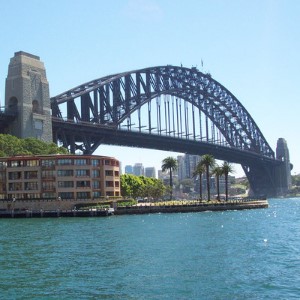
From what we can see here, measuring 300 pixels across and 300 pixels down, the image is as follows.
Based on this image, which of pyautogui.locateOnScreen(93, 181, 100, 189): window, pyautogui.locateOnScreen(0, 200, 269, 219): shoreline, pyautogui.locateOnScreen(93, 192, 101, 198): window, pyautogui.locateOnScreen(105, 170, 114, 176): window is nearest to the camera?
pyautogui.locateOnScreen(0, 200, 269, 219): shoreline

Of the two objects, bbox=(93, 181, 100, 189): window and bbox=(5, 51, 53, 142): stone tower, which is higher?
bbox=(5, 51, 53, 142): stone tower

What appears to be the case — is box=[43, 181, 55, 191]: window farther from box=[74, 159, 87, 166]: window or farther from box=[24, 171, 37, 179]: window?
box=[74, 159, 87, 166]: window

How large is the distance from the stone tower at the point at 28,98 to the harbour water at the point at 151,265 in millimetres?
61306

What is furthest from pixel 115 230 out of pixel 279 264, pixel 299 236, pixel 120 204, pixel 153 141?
pixel 153 141

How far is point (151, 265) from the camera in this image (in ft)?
131

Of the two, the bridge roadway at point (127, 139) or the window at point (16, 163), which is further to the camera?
the bridge roadway at point (127, 139)

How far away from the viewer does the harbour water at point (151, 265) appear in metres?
31.9

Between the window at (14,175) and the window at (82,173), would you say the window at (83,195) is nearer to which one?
the window at (82,173)

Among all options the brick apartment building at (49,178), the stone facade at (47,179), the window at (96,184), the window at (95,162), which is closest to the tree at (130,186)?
the window at (96,184)

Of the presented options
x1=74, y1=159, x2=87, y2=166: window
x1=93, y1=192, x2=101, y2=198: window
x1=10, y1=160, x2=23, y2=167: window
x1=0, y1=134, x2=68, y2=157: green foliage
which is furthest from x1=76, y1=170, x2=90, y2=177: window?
x1=0, y1=134, x2=68, y2=157: green foliage

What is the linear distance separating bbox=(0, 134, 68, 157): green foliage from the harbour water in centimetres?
5146

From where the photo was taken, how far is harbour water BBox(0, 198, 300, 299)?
3188 cm

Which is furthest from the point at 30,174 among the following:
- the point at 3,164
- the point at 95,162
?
the point at 95,162

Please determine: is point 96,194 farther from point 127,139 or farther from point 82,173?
point 127,139
